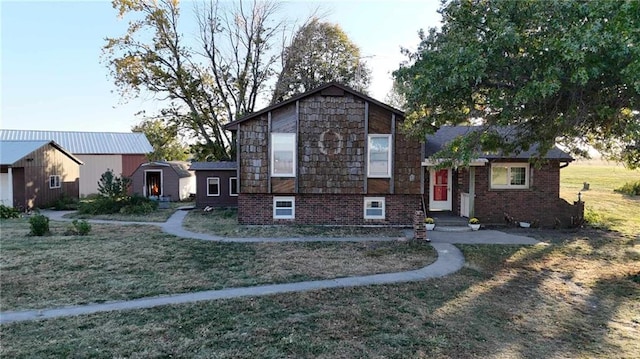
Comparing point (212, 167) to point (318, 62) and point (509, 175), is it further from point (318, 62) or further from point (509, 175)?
point (509, 175)

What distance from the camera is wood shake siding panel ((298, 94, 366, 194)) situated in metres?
13.7

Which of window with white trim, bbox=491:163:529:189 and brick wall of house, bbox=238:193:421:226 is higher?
window with white trim, bbox=491:163:529:189

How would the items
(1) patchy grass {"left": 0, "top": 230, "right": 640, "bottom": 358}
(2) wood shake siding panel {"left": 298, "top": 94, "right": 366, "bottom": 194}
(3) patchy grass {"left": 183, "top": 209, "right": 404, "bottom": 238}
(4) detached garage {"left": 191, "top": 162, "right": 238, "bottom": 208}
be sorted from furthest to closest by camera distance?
(4) detached garage {"left": 191, "top": 162, "right": 238, "bottom": 208}, (2) wood shake siding panel {"left": 298, "top": 94, "right": 366, "bottom": 194}, (3) patchy grass {"left": 183, "top": 209, "right": 404, "bottom": 238}, (1) patchy grass {"left": 0, "top": 230, "right": 640, "bottom": 358}

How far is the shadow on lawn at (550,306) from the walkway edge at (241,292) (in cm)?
104

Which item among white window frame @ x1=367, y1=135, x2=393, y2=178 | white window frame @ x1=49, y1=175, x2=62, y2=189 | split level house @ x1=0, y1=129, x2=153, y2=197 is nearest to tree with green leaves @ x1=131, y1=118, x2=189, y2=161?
split level house @ x1=0, y1=129, x2=153, y2=197

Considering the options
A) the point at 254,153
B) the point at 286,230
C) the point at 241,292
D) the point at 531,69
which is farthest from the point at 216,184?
the point at 531,69

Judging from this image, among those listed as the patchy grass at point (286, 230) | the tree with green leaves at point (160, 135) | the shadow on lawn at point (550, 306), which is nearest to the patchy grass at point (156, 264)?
the patchy grass at point (286, 230)

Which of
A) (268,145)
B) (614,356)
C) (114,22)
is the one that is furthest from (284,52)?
(614,356)

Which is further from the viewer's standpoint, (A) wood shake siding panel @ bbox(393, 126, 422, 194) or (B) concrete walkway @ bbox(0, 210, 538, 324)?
(A) wood shake siding panel @ bbox(393, 126, 422, 194)

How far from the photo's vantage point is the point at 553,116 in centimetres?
870

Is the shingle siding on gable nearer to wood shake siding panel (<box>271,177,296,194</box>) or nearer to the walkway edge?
wood shake siding panel (<box>271,177,296,194</box>)

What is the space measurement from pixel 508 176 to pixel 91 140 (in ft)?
99.3

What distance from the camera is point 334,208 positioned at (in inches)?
555

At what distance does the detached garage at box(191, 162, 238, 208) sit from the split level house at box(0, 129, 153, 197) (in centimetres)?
1150
